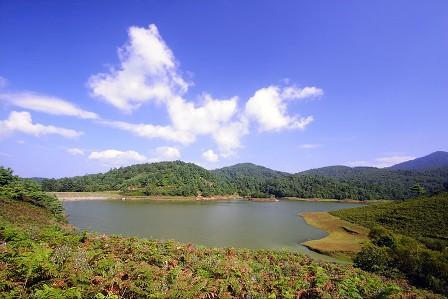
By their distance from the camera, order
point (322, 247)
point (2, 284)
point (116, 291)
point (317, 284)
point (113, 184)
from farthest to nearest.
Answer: point (113, 184)
point (322, 247)
point (317, 284)
point (116, 291)
point (2, 284)

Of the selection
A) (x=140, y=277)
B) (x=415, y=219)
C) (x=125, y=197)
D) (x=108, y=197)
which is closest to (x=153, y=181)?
(x=125, y=197)

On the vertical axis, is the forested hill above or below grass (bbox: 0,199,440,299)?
above

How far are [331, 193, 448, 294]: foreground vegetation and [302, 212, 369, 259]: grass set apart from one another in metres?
2.65

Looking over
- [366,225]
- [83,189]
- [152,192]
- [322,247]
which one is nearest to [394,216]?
[366,225]

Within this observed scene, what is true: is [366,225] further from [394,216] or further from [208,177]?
Answer: [208,177]

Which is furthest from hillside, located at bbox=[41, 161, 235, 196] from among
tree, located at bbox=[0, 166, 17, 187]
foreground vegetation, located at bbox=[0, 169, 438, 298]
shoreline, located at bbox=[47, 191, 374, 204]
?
foreground vegetation, located at bbox=[0, 169, 438, 298]

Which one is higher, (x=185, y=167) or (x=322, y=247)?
(x=185, y=167)

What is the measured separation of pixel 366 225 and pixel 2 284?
2151 inches

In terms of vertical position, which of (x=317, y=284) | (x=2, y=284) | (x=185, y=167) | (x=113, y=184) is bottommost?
(x=317, y=284)

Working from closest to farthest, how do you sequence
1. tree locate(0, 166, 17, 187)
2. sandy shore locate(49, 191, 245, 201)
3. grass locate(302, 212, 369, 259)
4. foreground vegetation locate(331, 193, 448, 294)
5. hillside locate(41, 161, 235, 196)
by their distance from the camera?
foreground vegetation locate(331, 193, 448, 294) → grass locate(302, 212, 369, 259) → tree locate(0, 166, 17, 187) → sandy shore locate(49, 191, 245, 201) → hillside locate(41, 161, 235, 196)

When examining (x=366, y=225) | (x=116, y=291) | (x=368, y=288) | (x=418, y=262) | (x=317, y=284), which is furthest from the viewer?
(x=366, y=225)

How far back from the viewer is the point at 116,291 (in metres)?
7.39

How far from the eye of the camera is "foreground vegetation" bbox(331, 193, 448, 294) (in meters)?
20.8

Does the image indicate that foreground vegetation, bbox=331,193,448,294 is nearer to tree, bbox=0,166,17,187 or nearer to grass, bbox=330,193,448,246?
grass, bbox=330,193,448,246
